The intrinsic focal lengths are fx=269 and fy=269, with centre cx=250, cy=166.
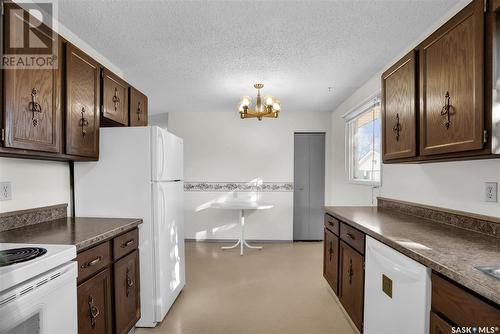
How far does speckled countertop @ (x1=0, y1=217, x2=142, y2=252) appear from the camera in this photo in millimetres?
1518

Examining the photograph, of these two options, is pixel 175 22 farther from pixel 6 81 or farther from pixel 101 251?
pixel 101 251

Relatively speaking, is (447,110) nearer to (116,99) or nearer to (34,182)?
(116,99)

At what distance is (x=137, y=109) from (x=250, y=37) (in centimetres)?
144

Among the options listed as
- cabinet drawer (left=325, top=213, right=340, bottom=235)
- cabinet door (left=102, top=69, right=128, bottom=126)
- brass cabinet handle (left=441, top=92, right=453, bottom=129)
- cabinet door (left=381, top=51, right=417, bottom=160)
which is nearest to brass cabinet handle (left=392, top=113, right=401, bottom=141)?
cabinet door (left=381, top=51, right=417, bottom=160)

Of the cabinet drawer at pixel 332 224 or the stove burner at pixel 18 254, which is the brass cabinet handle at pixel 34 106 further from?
the cabinet drawer at pixel 332 224

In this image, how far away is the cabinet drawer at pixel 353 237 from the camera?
77.2 inches

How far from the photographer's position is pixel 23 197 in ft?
6.09

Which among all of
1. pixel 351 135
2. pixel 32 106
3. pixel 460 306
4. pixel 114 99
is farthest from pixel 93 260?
pixel 351 135

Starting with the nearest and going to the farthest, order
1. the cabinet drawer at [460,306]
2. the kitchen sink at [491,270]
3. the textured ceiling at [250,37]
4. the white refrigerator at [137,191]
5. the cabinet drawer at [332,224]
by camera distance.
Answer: the cabinet drawer at [460,306], the kitchen sink at [491,270], the textured ceiling at [250,37], the white refrigerator at [137,191], the cabinet drawer at [332,224]

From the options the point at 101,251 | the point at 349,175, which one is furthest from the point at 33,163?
the point at 349,175

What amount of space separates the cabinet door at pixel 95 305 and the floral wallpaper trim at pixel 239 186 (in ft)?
10.4

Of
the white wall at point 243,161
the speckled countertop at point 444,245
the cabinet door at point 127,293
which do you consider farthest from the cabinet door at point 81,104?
the white wall at point 243,161

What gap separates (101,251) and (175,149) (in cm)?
123

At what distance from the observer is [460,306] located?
1.01 metres
